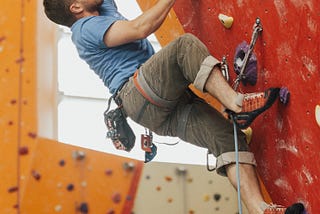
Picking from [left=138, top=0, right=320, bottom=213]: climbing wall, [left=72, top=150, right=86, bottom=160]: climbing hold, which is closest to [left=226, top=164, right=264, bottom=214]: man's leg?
[left=138, top=0, right=320, bottom=213]: climbing wall

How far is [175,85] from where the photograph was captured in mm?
2232

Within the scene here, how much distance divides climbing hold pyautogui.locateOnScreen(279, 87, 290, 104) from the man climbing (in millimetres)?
70

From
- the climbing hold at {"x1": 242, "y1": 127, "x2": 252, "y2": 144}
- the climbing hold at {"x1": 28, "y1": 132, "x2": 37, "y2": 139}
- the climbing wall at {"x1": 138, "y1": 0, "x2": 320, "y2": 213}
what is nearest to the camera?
the climbing wall at {"x1": 138, "y1": 0, "x2": 320, "y2": 213}

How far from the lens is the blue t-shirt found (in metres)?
2.41

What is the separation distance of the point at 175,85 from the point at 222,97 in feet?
0.63

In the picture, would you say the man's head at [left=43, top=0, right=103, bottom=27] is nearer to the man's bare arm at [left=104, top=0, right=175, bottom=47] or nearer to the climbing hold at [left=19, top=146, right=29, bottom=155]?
the man's bare arm at [left=104, top=0, right=175, bottom=47]

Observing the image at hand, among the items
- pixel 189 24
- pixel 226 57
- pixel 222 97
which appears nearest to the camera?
pixel 222 97

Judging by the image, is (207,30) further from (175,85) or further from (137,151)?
(137,151)

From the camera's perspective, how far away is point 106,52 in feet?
8.10

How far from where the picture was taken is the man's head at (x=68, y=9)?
256 cm

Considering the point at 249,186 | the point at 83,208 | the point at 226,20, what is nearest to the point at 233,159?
the point at 249,186

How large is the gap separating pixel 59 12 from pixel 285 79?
3.15 feet

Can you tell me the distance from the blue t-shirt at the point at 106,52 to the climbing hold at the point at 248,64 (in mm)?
351

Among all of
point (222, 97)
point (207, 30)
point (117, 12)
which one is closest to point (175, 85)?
point (222, 97)
